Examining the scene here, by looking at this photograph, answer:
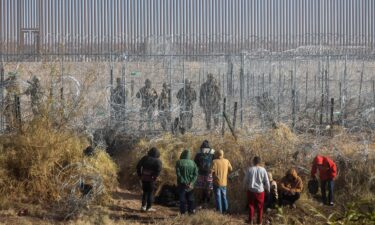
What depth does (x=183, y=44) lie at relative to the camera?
19.1 meters

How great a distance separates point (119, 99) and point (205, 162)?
4729 mm

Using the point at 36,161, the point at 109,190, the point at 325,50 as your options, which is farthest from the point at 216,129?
the point at 325,50

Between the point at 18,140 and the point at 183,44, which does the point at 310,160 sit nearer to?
the point at 18,140

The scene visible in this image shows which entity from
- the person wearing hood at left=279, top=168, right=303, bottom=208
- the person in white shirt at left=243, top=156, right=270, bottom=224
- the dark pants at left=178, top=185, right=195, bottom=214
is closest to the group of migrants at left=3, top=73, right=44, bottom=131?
the dark pants at left=178, top=185, right=195, bottom=214

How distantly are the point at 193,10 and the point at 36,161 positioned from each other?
13.2 meters

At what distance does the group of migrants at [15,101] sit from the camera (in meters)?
11.8

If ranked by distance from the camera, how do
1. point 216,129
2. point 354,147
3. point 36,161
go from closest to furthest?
point 36,161 → point 354,147 → point 216,129

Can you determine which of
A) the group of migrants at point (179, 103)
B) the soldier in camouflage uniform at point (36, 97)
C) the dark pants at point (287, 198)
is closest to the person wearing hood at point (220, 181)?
the dark pants at point (287, 198)

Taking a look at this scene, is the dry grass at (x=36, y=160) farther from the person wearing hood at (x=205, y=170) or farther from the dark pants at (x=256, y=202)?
the dark pants at (x=256, y=202)

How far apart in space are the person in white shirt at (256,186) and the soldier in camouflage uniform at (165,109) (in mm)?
3981

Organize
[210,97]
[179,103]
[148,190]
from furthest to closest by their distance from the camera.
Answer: [210,97] → [179,103] → [148,190]

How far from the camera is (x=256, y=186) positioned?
33.6 ft

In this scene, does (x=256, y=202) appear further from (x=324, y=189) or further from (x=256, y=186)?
(x=324, y=189)

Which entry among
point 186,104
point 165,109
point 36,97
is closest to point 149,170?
point 36,97
